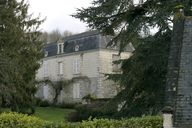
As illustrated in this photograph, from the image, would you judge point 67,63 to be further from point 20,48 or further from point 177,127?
point 177,127

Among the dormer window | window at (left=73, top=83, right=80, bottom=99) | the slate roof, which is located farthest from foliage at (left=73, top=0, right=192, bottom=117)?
the dormer window

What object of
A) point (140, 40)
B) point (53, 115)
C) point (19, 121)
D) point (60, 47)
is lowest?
point (53, 115)

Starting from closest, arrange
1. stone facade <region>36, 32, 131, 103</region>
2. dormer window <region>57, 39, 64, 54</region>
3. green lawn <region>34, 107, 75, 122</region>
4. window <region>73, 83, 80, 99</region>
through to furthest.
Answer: green lawn <region>34, 107, 75, 122</region> < stone facade <region>36, 32, 131, 103</region> < window <region>73, 83, 80, 99</region> < dormer window <region>57, 39, 64, 54</region>

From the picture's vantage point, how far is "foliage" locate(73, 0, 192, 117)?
23.4 m

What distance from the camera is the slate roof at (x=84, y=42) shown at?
61094mm

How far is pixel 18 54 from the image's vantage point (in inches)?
1598

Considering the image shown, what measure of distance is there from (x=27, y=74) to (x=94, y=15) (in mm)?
17614

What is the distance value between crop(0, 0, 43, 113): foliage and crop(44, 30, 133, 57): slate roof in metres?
17.1

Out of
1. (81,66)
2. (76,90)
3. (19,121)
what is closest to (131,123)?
(19,121)

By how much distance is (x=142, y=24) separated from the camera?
24.6 m

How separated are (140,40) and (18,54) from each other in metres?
18.1

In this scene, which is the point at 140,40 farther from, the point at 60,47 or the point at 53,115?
the point at 60,47

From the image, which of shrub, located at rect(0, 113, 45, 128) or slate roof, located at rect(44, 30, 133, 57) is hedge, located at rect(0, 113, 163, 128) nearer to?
shrub, located at rect(0, 113, 45, 128)

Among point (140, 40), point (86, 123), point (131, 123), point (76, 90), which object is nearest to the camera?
point (131, 123)
